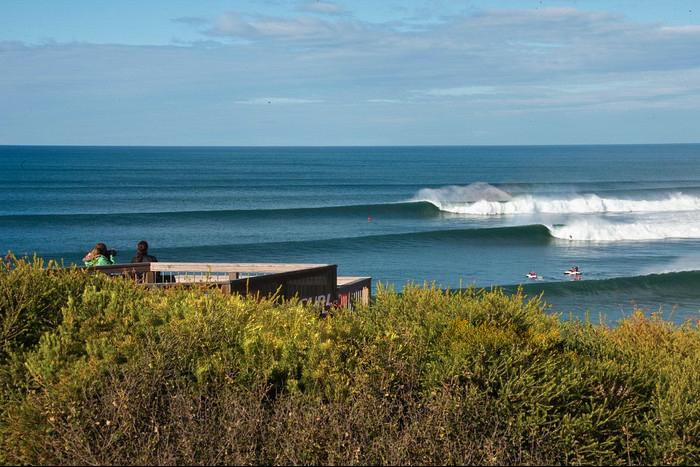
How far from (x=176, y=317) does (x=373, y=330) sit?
1.66 m

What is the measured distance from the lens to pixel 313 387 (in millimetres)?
6902

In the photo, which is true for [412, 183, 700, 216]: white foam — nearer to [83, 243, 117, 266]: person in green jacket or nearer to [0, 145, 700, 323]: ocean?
[0, 145, 700, 323]: ocean

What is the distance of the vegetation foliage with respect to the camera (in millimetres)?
6082

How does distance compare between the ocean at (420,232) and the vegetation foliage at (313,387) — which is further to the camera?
the ocean at (420,232)

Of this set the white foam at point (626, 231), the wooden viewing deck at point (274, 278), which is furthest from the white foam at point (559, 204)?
the wooden viewing deck at point (274, 278)

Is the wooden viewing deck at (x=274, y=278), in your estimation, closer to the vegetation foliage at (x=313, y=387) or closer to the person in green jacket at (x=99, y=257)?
the person in green jacket at (x=99, y=257)

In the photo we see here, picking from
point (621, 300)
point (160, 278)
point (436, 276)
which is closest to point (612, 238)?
point (436, 276)

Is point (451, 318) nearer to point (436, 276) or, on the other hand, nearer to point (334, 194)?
point (436, 276)

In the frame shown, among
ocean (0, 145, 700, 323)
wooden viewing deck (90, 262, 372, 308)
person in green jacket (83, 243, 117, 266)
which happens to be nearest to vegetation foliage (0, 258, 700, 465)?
wooden viewing deck (90, 262, 372, 308)

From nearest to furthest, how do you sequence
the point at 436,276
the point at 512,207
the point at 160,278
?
the point at 160,278 → the point at 436,276 → the point at 512,207

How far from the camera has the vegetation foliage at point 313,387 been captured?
608cm

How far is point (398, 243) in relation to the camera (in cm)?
4444

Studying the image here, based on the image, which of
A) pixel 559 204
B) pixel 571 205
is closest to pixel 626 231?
pixel 571 205

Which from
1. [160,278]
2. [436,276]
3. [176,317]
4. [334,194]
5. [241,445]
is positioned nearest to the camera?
[241,445]
